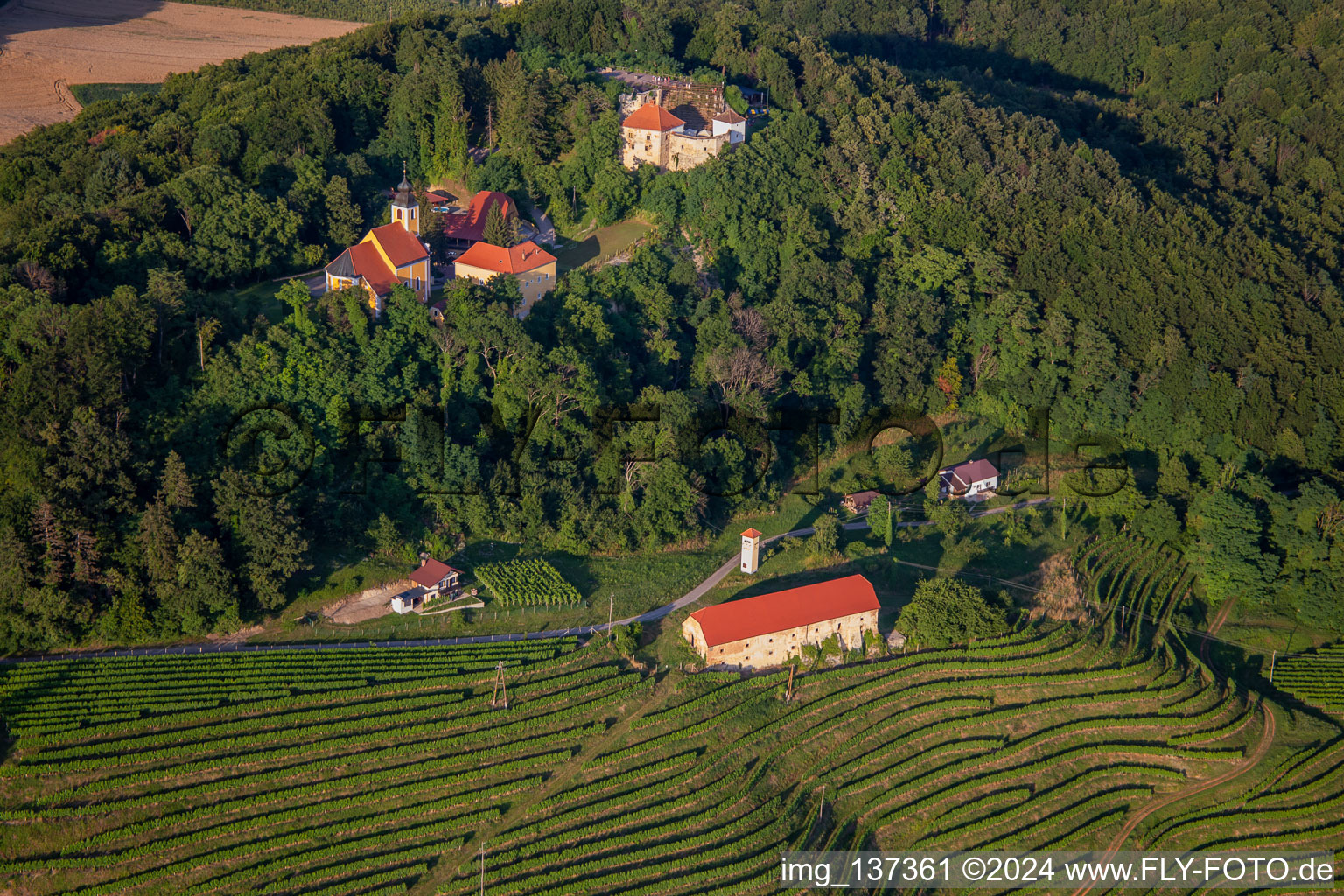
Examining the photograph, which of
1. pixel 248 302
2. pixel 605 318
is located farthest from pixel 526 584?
pixel 248 302

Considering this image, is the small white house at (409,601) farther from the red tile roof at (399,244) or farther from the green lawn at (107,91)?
the green lawn at (107,91)

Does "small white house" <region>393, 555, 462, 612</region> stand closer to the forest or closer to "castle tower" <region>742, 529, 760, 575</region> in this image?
the forest

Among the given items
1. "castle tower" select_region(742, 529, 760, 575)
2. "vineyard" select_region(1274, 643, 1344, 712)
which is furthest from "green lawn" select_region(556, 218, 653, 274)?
"vineyard" select_region(1274, 643, 1344, 712)

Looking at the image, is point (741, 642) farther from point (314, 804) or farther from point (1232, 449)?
point (1232, 449)

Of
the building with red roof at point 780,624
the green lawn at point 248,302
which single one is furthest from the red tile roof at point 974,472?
the green lawn at point 248,302

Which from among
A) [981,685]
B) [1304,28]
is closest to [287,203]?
[981,685]

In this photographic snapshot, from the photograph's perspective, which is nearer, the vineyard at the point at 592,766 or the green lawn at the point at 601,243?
the vineyard at the point at 592,766

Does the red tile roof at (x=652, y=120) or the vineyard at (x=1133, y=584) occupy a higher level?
the red tile roof at (x=652, y=120)
